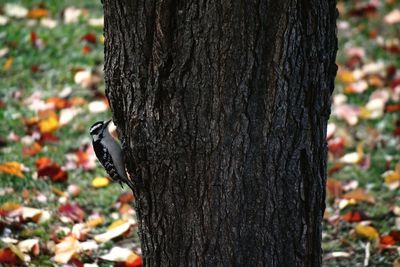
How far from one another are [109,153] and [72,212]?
109 cm

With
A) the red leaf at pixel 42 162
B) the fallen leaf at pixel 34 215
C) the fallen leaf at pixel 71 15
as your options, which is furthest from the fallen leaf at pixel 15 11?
the fallen leaf at pixel 34 215

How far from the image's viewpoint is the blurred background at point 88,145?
16.9 ft

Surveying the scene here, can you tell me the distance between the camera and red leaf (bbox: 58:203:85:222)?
18.0ft

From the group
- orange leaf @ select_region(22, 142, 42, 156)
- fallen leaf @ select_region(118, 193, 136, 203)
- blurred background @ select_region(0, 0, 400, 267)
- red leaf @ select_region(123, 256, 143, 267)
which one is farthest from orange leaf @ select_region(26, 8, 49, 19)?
red leaf @ select_region(123, 256, 143, 267)

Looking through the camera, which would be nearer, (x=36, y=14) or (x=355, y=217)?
(x=355, y=217)

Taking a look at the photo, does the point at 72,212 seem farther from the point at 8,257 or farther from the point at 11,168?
the point at 8,257

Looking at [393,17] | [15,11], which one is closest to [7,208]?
[15,11]

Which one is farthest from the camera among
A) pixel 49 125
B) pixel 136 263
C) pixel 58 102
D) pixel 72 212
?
pixel 58 102

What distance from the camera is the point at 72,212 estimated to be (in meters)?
5.50

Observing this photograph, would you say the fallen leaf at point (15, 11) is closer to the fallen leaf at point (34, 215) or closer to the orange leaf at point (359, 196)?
the fallen leaf at point (34, 215)

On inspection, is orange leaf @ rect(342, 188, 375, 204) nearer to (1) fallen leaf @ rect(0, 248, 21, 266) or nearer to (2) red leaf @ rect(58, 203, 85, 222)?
(2) red leaf @ rect(58, 203, 85, 222)

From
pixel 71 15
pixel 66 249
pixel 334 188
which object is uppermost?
pixel 71 15

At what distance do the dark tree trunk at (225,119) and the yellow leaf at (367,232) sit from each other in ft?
5.21

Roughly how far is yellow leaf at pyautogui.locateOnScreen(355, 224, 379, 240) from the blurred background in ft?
0.05
